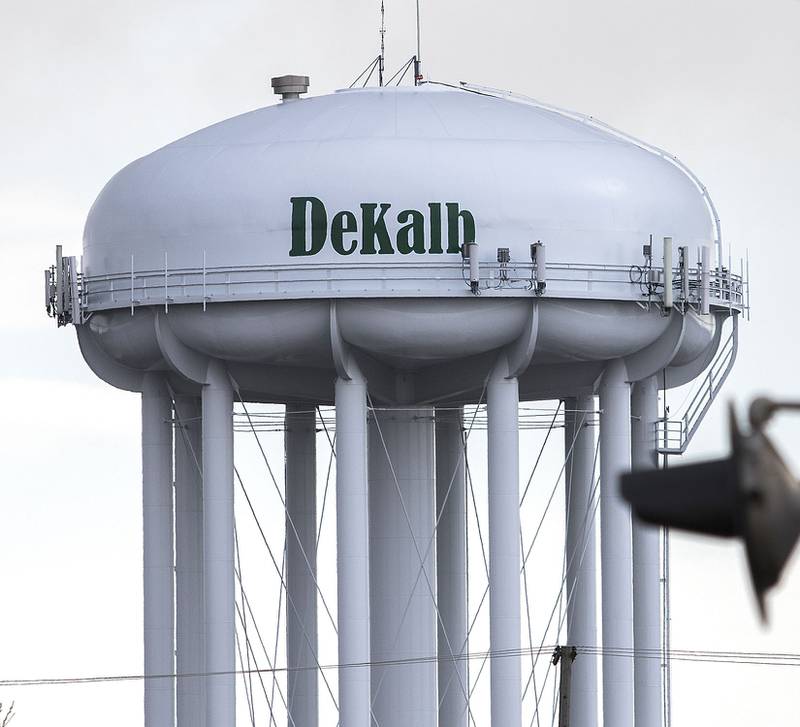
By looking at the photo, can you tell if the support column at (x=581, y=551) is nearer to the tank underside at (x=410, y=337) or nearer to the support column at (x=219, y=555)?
the tank underside at (x=410, y=337)

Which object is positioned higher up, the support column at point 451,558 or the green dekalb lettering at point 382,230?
the green dekalb lettering at point 382,230

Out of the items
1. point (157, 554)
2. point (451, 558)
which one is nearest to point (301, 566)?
point (451, 558)

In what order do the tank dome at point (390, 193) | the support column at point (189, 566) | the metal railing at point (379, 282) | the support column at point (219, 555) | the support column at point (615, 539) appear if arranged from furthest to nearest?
the support column at point (189, 566)
the support column at point (615, 539)
the support column at point (219, 555)
the tank dome at point (390, 193)
the metal railing at point (379, 282)

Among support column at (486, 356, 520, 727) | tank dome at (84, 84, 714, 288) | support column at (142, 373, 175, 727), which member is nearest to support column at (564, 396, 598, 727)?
support column at (486, 356, 520, 727)

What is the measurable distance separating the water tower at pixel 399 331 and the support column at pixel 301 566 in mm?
504

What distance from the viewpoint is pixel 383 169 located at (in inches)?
1227

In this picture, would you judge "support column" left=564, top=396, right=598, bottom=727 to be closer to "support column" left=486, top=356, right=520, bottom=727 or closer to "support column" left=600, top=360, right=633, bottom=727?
"support column" left=600, top=360, right=633, bottom=727

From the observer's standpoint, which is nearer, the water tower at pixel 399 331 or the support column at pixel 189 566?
the water tower at pixel 399 331

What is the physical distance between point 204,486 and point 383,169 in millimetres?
5702

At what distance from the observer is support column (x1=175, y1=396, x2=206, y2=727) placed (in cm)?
3506

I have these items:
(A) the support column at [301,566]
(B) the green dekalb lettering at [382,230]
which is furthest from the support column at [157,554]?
(B) the green dekalb lettering at [382,230]

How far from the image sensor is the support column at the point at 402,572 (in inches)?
1390

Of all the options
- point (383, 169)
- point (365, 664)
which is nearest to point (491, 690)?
point (365, 664)

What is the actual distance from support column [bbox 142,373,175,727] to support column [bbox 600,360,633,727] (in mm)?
7046
